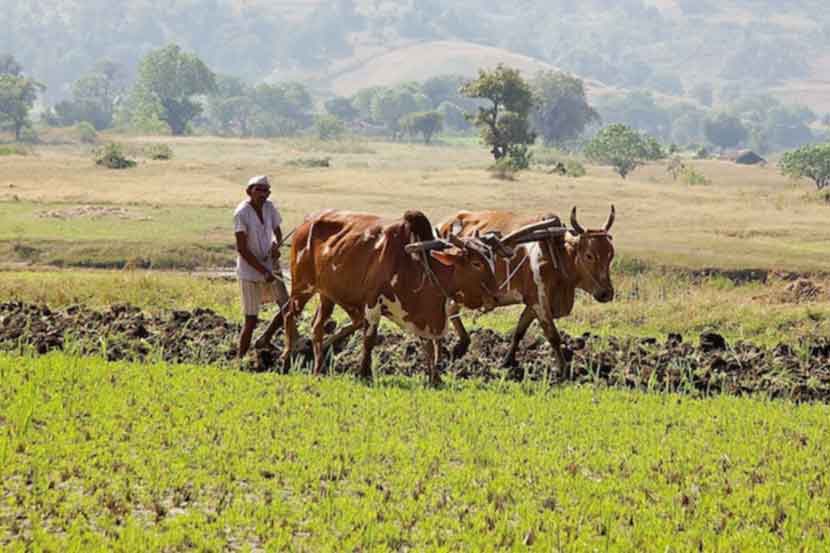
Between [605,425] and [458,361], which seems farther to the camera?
[458,361]

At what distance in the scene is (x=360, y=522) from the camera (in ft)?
25.3

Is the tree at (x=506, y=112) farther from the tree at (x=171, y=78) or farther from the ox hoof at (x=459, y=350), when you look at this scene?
the tree at (x=171, y=78)

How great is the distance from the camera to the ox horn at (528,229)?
500 inches

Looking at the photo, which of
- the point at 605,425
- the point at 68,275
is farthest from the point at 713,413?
the point at 68,275

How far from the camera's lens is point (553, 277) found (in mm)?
13320

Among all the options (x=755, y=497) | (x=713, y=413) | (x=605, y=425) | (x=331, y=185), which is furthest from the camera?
(x=331, y=185)

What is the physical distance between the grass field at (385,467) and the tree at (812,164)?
204ft

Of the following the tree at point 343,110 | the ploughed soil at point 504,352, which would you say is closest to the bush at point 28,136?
the tree at point 343,110

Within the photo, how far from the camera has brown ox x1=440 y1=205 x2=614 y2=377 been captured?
43.1 ft

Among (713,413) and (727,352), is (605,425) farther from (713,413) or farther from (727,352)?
(727,352)

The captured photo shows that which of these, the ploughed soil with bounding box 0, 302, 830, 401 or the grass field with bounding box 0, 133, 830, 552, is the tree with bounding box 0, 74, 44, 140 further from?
the ploughed soil with bounding box 0, 302, 830, 401

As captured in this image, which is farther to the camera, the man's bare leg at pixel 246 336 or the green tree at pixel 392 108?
the green tree at pixel 392 108

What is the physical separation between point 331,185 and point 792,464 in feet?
124

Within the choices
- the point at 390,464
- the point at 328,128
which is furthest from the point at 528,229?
the point at 328,128
